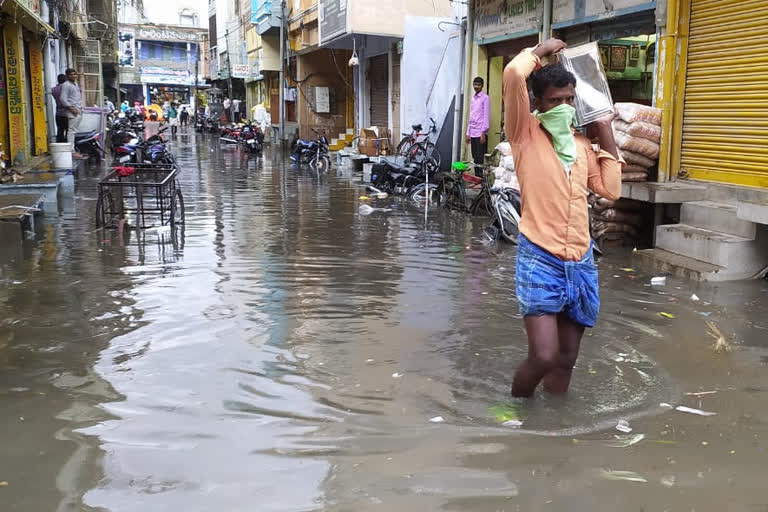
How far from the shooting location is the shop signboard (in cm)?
971

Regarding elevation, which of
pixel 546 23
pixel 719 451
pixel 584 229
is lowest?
pixel 719 451

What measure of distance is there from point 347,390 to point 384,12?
17.0m

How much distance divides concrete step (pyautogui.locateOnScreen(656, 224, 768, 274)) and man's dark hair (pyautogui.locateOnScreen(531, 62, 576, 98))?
4470mm

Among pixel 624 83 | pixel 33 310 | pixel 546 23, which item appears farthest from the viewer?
pixel 624 83

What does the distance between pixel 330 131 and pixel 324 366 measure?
24.7 meters

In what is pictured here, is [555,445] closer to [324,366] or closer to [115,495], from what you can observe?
[324,366]

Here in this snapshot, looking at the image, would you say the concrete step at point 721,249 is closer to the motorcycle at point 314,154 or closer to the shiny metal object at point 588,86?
the shiny metal object at point 588,86

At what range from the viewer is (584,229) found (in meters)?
3.52

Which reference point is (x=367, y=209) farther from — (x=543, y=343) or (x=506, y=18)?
(x=543, y=343)

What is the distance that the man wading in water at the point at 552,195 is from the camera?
11.2 ft

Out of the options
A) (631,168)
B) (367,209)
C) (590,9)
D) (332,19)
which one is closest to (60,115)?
(332,19)

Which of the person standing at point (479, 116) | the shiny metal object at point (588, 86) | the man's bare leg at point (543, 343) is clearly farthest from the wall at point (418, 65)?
the man's bare leg at point (543, 343)

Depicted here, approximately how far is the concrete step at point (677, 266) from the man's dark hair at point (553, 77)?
440 centimetres

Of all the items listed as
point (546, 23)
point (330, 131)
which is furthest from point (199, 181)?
point (330, 131)
